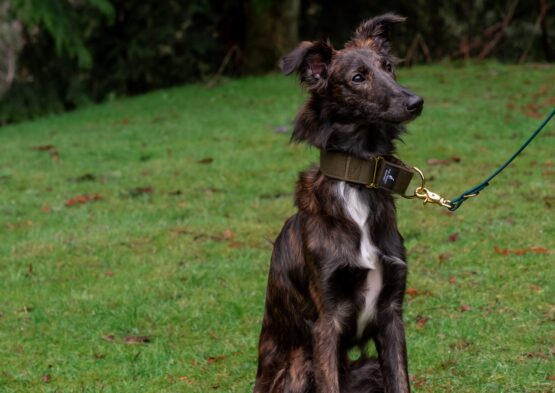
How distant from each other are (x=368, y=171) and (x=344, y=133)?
229 mm

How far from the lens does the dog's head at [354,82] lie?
4.29 m

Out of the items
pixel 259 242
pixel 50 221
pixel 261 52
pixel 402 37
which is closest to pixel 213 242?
pixel 259 242

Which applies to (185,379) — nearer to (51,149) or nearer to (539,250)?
(539,250)

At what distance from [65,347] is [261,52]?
43.6 ft

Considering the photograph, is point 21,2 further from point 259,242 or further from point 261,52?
point 259,242

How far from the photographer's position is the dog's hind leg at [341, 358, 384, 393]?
453cm

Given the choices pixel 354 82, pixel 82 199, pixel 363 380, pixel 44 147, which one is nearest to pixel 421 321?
pixel 363 380

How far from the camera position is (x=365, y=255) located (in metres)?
4.23

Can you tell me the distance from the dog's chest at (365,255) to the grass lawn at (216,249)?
123cm

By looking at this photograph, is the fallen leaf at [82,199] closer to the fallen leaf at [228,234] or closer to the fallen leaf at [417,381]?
the fallen leaf at [228,234]

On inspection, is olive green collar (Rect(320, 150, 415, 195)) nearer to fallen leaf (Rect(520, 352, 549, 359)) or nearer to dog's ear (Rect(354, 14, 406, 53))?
dog's ear (Rect(354, 14, 406, 53))

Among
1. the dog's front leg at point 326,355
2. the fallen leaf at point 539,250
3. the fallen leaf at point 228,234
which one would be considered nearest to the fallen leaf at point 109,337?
the fallen leaf at point 228,234

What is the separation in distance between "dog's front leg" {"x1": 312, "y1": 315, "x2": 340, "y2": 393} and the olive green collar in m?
0.68

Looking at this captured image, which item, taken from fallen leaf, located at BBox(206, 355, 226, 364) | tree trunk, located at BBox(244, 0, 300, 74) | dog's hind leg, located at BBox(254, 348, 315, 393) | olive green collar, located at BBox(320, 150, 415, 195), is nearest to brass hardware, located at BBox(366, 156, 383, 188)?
olive green collar, located at BBox(320, 150, 415, 195)
